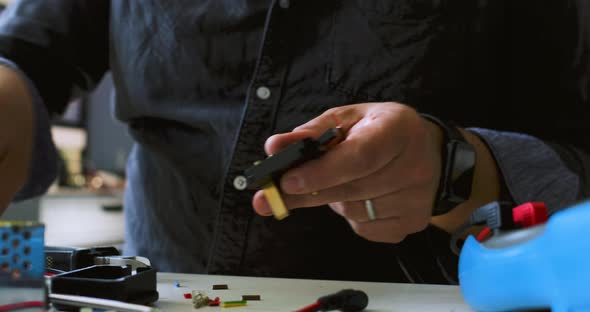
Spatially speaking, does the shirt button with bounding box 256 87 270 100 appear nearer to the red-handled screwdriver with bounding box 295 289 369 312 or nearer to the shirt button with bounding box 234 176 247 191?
the shirt button with bounding box 234 176 247 191

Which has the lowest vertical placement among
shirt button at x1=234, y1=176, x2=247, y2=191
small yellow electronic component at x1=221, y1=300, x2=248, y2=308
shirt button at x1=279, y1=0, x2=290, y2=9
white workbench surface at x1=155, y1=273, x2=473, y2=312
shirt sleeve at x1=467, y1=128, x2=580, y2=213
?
white workbench surface at x1=155, y1=273, x2=473, y2=312

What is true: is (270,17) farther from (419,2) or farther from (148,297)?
(148,297)

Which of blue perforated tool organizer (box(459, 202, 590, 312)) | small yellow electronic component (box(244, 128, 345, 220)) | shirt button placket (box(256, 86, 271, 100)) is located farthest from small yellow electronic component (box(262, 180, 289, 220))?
shirt button placket (box(256, 86, 271, 100))

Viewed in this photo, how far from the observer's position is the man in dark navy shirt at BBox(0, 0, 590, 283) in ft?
1.80

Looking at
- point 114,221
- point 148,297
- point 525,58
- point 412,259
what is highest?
point 525,58

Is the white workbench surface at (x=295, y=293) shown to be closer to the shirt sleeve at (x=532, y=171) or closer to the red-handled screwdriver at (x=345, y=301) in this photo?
the red-handled screwdriver at (x=345, y=301)

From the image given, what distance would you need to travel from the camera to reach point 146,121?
67 centimetres

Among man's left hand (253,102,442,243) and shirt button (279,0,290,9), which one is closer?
man's left hand (253,102,442,243)

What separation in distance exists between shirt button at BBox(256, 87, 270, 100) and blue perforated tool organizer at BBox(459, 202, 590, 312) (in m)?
0.31

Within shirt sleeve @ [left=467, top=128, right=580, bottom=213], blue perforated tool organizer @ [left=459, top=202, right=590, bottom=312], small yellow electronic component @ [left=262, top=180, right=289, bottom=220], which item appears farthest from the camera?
shirt sleeve @ [left=467, top=128, right=580, bottom=213]

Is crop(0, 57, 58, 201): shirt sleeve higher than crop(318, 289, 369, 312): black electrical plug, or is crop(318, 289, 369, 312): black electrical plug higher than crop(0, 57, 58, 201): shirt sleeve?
crop(0, 57, 58, 201): shirt sleeve

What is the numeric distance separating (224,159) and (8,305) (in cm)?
35

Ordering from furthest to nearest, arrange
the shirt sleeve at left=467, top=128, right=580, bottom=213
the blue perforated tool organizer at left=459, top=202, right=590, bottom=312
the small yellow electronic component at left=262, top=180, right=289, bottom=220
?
the shirt sleeve at left=467, top=128, right=580, bottom=213 → the small yellow electronic component at left=262, top=180, right=289, bottom=220 → the blue perforated tool organizer at left=459, top=202, right=590, bottom=312

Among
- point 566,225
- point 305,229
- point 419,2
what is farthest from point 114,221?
point 566,225
